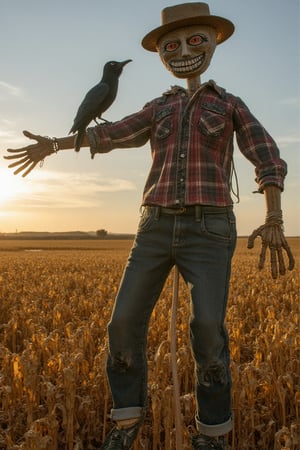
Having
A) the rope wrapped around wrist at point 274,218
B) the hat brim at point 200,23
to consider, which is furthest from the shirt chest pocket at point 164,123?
the rope wrapped around wrist at point 274,218

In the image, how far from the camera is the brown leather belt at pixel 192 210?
2838 millimetres

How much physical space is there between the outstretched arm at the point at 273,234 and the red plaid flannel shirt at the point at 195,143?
0.10 metres

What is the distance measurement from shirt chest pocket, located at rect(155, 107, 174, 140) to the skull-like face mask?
0.37 m

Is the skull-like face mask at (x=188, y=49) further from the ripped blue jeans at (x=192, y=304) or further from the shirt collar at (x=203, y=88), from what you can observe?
the ripped blue jeans at (x=192, y=304)

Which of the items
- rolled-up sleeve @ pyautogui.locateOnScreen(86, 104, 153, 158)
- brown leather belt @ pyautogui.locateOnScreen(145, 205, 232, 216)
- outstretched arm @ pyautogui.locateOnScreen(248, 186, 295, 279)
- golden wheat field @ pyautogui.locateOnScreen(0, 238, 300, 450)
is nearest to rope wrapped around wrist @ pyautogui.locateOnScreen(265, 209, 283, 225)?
outstretched arm @ pyautogui.locateOnScreen(248, 186, 295, 279)

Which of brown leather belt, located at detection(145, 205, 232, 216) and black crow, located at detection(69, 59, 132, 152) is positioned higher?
black crow, located at detection(69, 59, 132, 152)

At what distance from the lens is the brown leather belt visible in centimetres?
284

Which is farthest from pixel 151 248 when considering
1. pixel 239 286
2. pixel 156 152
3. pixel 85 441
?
pixel 239 286

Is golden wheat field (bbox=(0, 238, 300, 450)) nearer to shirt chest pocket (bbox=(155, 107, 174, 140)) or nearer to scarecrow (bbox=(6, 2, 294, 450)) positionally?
scarecrow (bbox=(6, 2, 294, 450))

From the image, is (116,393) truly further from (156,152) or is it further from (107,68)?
(107,68)

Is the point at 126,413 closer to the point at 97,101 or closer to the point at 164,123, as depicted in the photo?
the point at 164,123

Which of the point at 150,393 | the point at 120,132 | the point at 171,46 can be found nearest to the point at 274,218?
the point at 120,132

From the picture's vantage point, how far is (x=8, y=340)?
5.79 m

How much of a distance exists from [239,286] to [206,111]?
760cm
